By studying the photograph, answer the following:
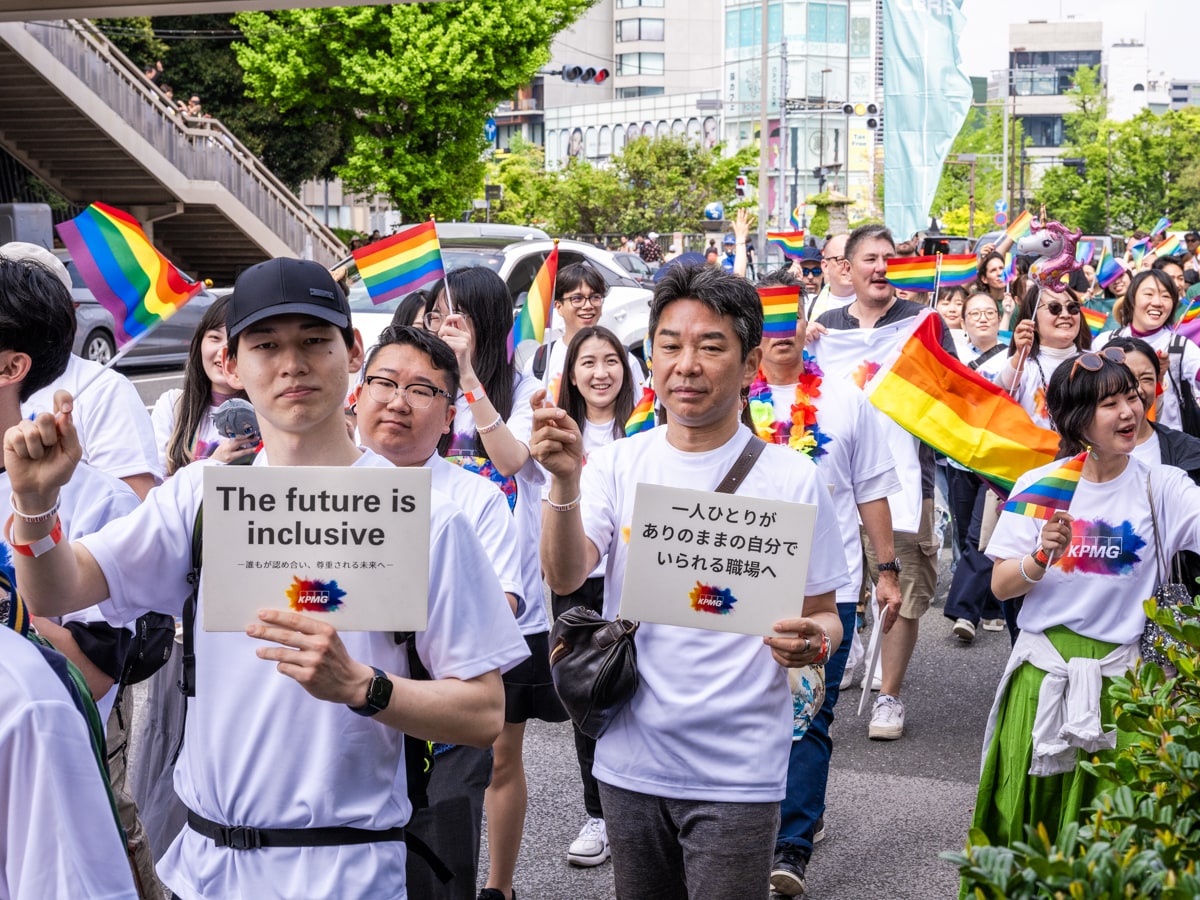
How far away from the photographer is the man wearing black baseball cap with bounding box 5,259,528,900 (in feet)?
7.89

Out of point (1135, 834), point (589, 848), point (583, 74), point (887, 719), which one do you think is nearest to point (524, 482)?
point (589, 848)

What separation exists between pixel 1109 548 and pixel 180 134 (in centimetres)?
2627

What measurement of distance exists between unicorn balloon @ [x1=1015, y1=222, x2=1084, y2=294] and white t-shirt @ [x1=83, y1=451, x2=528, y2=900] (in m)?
5.49

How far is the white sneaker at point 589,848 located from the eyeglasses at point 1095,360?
2235 millimetres

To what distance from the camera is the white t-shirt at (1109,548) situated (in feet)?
14.0

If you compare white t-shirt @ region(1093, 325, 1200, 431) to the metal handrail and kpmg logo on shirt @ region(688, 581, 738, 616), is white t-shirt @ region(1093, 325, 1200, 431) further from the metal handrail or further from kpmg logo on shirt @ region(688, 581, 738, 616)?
the metal handrail

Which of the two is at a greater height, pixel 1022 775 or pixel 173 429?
pixel 173 429

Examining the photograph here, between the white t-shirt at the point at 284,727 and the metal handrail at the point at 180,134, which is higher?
the metal handrail at the point at 180,134

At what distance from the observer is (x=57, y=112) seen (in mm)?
26594

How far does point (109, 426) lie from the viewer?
4.02 meters

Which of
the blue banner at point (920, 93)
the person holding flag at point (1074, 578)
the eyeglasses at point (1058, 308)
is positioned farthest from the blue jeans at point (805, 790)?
the blue banner at point (920, 93)

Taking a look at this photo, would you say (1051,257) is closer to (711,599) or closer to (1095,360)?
(1095,360)

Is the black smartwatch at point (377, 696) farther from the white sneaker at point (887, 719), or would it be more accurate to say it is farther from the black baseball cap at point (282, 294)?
the white sneaker at point (887, 719)

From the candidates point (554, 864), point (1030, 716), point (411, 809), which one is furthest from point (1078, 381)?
A: point (411, 809)
